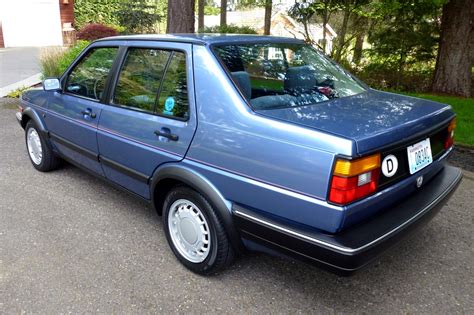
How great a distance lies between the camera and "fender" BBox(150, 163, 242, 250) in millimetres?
2506

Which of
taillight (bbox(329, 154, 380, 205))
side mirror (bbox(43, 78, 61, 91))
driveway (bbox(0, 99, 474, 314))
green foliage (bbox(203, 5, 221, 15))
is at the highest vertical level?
green foliage (bbox(203, 5, 221, 15))

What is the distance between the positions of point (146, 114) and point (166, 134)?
33 cm

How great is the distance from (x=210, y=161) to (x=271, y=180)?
47 cm

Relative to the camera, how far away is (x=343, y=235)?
2.15m

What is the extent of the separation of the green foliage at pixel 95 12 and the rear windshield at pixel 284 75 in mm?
22485

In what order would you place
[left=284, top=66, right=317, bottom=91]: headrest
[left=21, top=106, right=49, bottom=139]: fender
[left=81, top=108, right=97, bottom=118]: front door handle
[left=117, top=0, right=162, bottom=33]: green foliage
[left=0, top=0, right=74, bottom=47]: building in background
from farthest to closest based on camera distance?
[left=0, top=0, right=74, bottom=47]: building in background < [left=117, top=0, right=162, bottom=33]: green foliage < [left=21, top=106, right=49, bottom=139]: fender < [left=81, top=108, right=97, bottom=118]: front door handle < [left=284, top=66, right=317, bottom=91]: headrest

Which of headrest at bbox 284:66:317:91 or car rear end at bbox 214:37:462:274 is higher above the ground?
headrest at bbox 284:66:317:91

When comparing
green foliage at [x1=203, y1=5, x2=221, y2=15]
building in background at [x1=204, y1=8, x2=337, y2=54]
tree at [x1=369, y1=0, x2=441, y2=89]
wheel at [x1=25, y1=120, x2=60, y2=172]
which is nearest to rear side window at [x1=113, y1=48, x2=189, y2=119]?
wheel at [x1=25, y1=120, x2=60, y2=172]

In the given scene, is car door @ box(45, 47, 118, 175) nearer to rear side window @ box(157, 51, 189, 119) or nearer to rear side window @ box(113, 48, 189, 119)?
rear side window @ box(113, 48, 189, 119)

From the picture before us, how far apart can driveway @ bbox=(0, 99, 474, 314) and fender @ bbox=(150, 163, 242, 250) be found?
442 millimetres

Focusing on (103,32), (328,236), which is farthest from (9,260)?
(103,32)

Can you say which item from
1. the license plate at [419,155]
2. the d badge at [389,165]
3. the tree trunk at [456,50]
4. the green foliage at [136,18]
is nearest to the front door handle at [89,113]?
the d badge at [389,165]

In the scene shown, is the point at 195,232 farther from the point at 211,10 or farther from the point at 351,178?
the point at 211,10

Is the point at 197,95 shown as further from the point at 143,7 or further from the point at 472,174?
the point at 143,7
